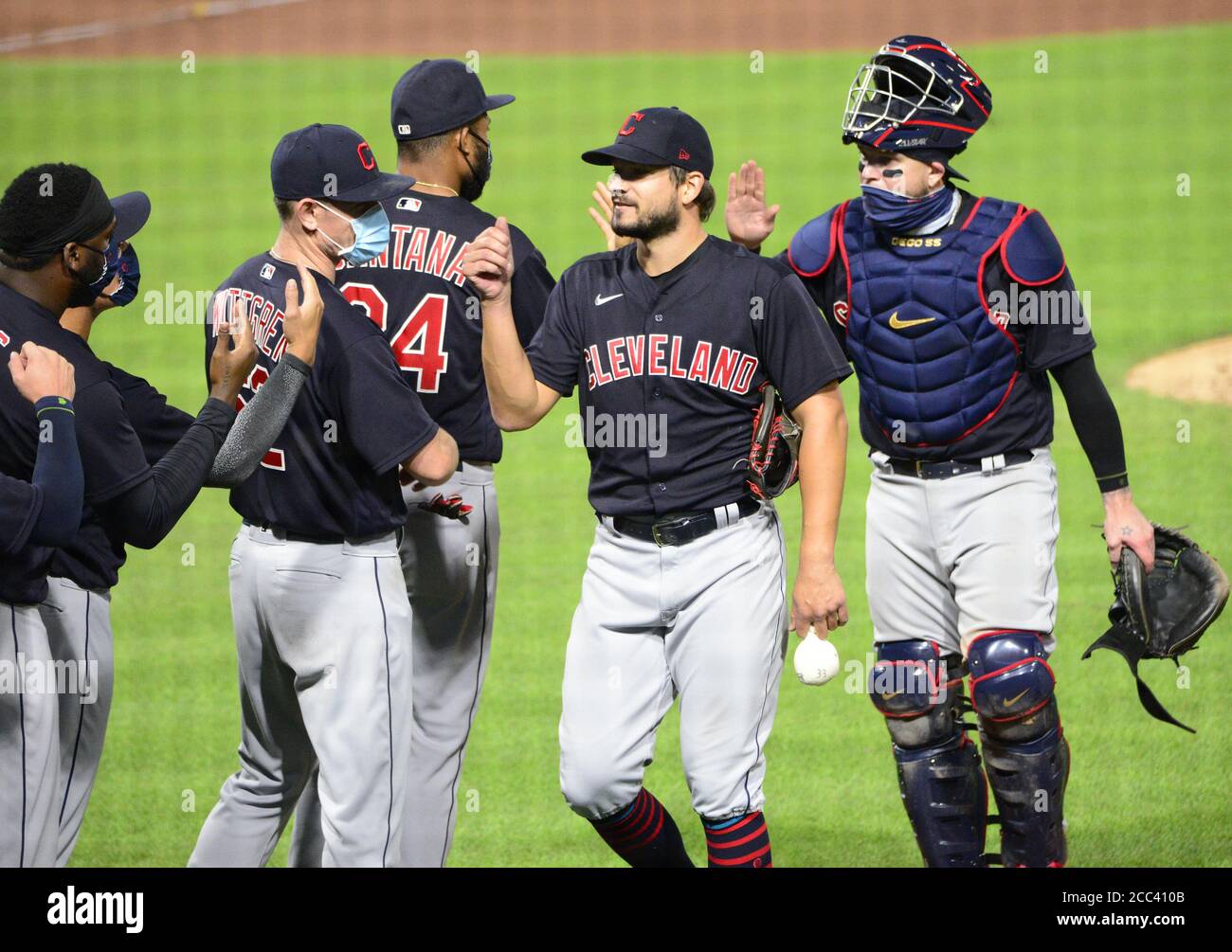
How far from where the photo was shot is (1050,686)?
437cm

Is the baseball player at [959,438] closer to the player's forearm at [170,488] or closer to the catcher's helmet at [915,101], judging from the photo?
the catcher's helmet at [915,101]

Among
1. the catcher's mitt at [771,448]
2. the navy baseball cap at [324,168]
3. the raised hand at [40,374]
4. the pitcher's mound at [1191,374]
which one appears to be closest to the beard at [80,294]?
the raised hand at [40,374]

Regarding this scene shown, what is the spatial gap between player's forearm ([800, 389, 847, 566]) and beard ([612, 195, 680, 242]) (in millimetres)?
604

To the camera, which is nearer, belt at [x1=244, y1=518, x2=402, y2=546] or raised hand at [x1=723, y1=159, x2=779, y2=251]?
belt at [x1=244, y1=518, x2=402, y2=546]

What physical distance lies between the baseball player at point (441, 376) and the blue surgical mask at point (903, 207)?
0.95m

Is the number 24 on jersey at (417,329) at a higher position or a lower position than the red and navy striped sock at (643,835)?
higher

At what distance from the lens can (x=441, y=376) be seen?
15.3ft

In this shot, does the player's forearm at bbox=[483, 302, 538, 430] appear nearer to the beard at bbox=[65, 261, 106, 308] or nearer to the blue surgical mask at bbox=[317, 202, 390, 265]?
the blue surgical mask at bbox=[317, 202, 390, 265]

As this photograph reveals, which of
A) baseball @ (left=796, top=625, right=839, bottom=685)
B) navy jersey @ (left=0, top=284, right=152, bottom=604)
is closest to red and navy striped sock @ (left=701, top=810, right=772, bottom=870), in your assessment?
baseball @ (left=796, top=625, right=839, bottom=685)

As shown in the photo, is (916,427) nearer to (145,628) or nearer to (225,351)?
(225,351)

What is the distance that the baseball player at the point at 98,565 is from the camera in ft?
12.4

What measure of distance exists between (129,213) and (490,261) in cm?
92

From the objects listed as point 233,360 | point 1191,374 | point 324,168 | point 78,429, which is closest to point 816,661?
point 233,360

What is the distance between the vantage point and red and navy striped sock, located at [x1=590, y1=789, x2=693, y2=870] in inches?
172
